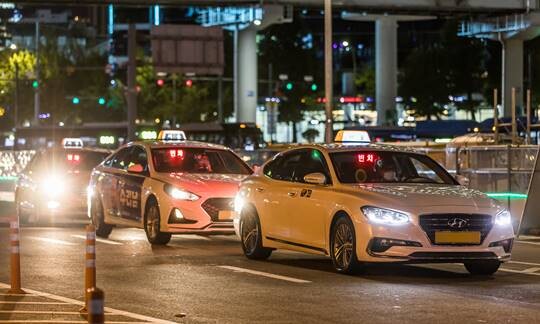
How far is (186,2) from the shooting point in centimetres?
5847

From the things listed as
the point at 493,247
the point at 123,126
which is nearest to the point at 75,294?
the point at 493,247

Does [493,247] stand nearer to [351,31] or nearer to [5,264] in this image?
[5,264]

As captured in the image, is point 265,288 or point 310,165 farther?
point 310,165

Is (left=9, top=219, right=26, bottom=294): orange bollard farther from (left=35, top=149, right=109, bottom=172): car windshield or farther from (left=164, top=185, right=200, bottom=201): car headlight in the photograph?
(left=35, top=149, right=109, bottom=172): car windshield

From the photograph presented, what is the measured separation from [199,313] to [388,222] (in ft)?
10.8

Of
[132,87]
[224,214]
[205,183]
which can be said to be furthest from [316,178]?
[132,87]

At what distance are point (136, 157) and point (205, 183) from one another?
7.23ft

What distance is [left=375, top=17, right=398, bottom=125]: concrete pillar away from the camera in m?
81.1

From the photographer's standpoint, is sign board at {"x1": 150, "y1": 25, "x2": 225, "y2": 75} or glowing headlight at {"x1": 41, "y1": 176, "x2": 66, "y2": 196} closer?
glowing headlight at {"x1": 41, "y1": 176, "x2": 66, "y2": 196}

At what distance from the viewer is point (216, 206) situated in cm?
1858

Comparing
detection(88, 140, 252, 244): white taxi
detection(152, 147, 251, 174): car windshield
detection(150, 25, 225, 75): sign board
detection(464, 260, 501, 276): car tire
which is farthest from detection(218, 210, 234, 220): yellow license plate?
detection(150, 25, 225, 75): sign board

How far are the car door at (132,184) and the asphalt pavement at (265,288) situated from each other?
129 centimetres

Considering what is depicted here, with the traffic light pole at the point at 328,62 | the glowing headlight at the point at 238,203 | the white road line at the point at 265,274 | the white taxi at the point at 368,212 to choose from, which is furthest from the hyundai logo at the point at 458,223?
the traffic light pole at the point at 328,62

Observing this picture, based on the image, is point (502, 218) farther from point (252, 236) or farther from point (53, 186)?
point (53, 186)
